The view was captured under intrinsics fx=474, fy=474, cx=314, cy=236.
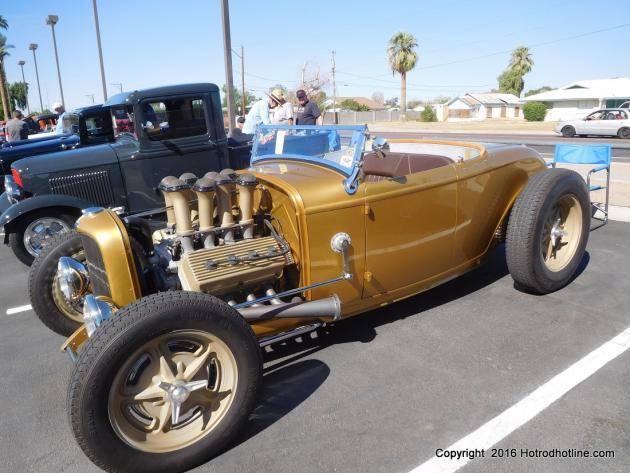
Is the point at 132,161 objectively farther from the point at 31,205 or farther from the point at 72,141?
the point at 72,141

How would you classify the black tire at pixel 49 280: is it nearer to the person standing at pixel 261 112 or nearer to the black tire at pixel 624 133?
the person standing at pixel 261 112

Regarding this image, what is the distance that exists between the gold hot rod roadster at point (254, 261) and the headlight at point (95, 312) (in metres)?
0.01

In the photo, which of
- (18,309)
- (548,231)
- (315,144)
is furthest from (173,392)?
(548,231)

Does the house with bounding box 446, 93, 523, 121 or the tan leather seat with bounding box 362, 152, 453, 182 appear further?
the house with bounding box 446, 93, 523, 121

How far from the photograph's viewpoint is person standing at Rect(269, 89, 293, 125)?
715cm

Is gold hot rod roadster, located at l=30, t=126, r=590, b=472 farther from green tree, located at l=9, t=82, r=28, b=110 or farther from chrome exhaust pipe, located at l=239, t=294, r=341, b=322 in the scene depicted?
green tree, located at l=9, t=82, r=28, b=110

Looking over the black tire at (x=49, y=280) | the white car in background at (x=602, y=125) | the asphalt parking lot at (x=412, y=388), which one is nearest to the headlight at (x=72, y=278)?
the black tire at (x=49, y=280)

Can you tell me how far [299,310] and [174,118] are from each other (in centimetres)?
385

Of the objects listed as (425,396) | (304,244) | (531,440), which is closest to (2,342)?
(304,244)

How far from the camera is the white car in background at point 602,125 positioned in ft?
66.5

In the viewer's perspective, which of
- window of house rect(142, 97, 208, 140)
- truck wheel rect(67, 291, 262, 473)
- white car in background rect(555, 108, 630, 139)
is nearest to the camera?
truck wheel rect(67, 291, 262, 473)

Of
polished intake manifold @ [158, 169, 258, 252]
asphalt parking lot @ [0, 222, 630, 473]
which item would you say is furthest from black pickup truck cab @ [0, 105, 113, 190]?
→ polished intake manifold @ [158, 169, 258, 252]

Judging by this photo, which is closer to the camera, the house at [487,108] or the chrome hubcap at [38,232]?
the chrome hubcap at [38,232]
